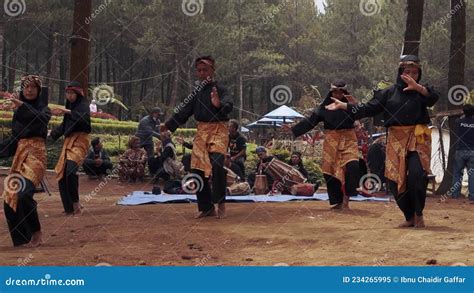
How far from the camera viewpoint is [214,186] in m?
9.36

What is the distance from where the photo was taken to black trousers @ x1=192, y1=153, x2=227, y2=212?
9273mm

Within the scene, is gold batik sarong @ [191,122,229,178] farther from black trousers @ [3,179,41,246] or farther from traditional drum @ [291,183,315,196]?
traditional drum @ [291,183,315,196]

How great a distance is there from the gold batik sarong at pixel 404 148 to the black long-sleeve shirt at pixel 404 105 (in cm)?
8

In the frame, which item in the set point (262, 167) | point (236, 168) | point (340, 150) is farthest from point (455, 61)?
point (340, 150)

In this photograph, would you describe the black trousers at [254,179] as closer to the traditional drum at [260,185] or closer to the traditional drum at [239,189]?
the traditional drum at [260,185]

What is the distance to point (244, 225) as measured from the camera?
840 centimetres

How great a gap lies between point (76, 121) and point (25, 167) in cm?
252

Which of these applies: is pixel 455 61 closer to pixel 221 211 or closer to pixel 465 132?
pixel 465 132

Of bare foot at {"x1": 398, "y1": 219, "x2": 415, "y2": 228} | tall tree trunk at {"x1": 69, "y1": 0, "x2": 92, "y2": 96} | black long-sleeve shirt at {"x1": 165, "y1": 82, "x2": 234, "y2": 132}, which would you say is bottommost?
bare foot at {"x1": 398, "y1": 219, "x2": 415, "y2": 228}

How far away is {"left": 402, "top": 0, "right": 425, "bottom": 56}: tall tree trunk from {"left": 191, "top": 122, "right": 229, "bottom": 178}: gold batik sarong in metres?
5.72

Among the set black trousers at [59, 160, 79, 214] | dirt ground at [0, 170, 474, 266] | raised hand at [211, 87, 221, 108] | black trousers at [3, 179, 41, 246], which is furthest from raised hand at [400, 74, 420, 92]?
black trousers at [59, 160, 79, 214]

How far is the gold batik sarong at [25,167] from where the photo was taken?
23.4 ft

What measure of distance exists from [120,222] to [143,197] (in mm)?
3677

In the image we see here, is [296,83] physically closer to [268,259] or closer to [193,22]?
[193,22]
